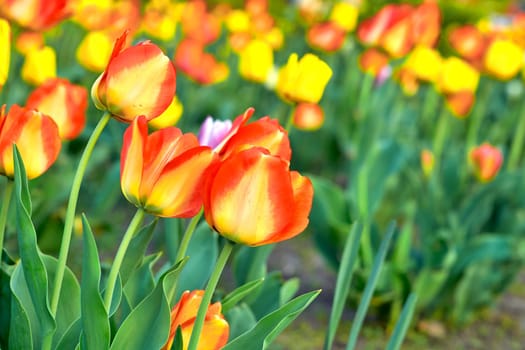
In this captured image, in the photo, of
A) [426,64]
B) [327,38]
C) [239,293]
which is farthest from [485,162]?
[239,293]

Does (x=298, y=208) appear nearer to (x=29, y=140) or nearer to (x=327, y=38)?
(x=29, y=140)

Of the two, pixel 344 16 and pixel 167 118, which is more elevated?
pixel 167 118

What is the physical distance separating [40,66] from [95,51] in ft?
1.01

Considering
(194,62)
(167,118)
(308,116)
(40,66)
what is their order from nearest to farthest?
1. (167,118)
2. (40,66)
3. (194,62)
4. (308,116)

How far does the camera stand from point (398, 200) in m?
3.87

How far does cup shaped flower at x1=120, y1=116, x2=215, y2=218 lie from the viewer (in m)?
1.00

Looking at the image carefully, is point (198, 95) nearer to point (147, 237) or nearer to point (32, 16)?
point (32, 16)

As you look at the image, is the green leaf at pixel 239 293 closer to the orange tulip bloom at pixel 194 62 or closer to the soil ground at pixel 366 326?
the soil ground at pixel 366 326

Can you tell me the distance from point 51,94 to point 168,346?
16.5 inches

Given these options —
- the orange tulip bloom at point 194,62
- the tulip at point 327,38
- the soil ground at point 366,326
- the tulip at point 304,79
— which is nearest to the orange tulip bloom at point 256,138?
the tulip at point 304,79

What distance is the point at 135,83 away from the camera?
3.41ft

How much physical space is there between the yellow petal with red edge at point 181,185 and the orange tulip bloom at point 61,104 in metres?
0.38

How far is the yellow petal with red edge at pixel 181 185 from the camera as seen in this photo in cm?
100

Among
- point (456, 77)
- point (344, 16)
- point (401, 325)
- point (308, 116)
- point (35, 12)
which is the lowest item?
point (308, 116)
